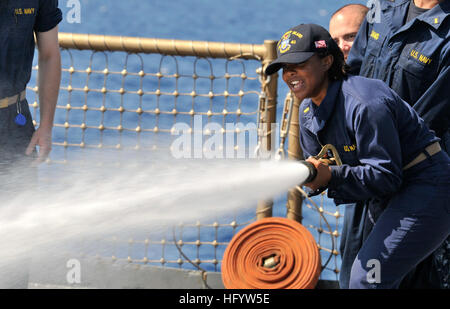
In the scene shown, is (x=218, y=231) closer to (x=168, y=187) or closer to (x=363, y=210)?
(x=168, y=187)

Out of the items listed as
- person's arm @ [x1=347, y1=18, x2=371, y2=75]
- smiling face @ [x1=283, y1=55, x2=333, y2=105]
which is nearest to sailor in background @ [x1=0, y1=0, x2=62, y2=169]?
smiling face @ [x1=283, y1=55, x2=333, y2=105]

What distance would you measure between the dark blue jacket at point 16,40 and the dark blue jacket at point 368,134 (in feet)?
4.69

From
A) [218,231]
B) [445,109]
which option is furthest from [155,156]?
[445,109]

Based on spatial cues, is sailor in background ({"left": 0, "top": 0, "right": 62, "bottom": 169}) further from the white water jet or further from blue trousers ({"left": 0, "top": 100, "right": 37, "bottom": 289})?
the white water jet

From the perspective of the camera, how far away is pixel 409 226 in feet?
10.0

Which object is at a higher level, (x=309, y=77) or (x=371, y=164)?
(x=309, y=77)

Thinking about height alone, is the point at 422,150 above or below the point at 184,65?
above

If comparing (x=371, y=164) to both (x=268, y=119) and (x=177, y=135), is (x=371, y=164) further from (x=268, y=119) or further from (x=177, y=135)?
(x=177, y=135)

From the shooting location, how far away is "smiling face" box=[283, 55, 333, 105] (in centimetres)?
309

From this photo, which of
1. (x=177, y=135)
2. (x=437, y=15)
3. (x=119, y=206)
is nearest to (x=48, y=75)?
(x=119, y=206)

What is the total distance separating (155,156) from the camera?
15.9ft

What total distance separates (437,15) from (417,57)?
209 millimetres

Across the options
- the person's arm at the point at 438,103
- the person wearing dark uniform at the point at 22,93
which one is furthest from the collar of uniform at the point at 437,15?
the person wearing dark uniform at the point at 22,93

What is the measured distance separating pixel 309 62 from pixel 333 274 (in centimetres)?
216
